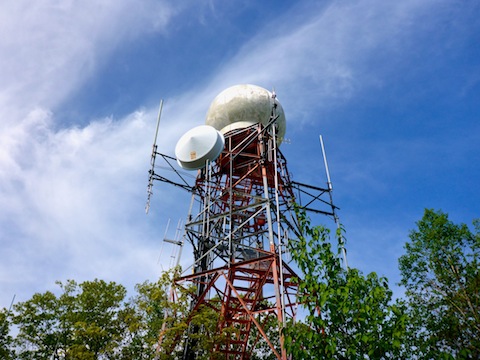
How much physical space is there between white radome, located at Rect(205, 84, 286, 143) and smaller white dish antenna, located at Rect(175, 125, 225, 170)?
9.04 feet

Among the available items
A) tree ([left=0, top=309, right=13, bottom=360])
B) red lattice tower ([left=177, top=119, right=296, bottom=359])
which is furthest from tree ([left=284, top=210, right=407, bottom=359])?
tree ([left=0, top=309, right=13, bottom=360])

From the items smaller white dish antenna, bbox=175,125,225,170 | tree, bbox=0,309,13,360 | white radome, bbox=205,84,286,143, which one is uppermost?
white radome, bbox=205,84,286,143

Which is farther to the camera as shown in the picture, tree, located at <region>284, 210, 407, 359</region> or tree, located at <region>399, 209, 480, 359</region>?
tree, located at <region>399, 209, 480, 359</region>

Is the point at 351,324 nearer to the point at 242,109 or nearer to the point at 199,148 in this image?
the point at 199,148

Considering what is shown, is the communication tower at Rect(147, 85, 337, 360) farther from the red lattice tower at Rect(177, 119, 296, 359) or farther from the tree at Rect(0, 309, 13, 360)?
the tree at Rect(0, 309, 13, 360)

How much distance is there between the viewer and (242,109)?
70.1ft

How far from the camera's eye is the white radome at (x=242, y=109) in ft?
69.7

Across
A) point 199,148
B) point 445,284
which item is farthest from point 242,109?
point 445,284

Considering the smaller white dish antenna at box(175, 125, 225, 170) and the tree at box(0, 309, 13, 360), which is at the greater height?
the smaller white dish antenna at box(175, 125, 225, 170)

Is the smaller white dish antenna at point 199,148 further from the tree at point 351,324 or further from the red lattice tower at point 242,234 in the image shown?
the tree at point 351,324

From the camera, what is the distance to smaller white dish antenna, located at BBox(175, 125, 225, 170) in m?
18.2

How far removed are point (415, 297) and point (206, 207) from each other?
36.4ft

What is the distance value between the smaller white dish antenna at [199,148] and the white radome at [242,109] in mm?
2755

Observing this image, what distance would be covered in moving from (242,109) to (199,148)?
173 inches
